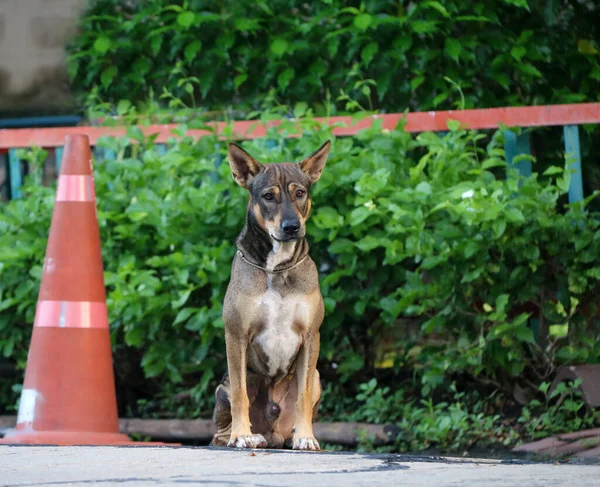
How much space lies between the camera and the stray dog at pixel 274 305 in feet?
15.5

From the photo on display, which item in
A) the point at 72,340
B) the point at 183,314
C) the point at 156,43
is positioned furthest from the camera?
the point at 156,43

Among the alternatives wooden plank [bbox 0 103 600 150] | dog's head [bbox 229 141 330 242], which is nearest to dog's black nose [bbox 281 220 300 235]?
dog's head [bbox 229 141 330 242]

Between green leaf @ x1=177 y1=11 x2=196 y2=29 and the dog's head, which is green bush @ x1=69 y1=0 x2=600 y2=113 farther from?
the dog's head

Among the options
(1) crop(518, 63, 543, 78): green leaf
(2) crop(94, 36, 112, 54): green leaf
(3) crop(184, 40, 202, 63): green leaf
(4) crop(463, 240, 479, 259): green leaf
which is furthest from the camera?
(2) crop(94, 36, 112, 54): green leaf

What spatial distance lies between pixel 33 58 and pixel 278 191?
582 cm

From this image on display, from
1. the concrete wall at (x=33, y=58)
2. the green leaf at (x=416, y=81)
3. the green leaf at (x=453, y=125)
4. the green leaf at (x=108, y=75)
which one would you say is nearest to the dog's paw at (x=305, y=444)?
the green leaf at (x=453, y=125)

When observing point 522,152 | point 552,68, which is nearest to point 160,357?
point 522,152

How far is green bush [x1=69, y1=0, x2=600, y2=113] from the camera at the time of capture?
7961mm

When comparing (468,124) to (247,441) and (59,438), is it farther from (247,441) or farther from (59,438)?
(59,438)

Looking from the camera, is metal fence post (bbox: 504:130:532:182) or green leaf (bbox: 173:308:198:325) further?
metal fence post (bbox: 504:130:532:182)

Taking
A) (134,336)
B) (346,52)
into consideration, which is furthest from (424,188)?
(346,52)

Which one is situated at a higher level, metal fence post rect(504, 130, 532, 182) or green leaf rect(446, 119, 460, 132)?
green leaf rect(446, 119, 460, 132)

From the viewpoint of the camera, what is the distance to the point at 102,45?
876 cm

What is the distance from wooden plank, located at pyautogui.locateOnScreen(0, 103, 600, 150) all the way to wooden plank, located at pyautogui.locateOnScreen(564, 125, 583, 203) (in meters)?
0.06
